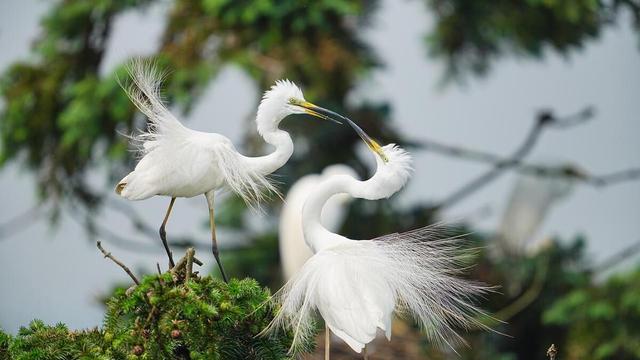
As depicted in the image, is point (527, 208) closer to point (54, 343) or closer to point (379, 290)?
point (379, 290)

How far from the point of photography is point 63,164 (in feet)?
23.1

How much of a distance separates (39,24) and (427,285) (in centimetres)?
535

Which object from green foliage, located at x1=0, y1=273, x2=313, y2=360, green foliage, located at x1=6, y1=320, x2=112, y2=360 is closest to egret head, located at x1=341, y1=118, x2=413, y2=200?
green foliage, located at x1=0, y1=273, x2=313, y2=360

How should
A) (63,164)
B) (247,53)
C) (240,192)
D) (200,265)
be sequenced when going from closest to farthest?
1. (200,265)
2. (240,192)
3. (247,53)
4. (63,164)

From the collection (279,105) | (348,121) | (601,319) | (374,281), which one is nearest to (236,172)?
(279,105)

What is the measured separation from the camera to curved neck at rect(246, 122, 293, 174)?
2518 mm

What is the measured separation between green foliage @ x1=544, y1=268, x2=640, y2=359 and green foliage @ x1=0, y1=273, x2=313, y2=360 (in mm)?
3947

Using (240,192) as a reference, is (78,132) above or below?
above

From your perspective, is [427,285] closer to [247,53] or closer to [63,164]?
[247,53]

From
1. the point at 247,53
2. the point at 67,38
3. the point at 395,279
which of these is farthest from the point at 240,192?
the point at 67,38

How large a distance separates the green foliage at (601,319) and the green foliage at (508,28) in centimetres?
182

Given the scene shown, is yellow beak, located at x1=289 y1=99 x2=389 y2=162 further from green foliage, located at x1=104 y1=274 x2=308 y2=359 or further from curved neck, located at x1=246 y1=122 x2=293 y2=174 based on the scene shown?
green foliage, located at x1=104 y1=274 x2=308 y2=359

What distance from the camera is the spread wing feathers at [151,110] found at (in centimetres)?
254

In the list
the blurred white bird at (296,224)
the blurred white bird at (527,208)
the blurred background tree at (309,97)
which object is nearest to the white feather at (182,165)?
the blurred white bird at (296,224)
